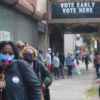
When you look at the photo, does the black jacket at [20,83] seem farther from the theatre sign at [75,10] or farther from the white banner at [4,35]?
the theatre sign at [75,10]

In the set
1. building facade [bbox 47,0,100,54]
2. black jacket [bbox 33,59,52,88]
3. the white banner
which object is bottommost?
black jacket [bbox 33,59,52,88]

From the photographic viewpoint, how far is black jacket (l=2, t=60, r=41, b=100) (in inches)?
117

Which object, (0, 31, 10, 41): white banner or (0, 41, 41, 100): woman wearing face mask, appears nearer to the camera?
(0, 41, 41, 100): woman wearing face mask

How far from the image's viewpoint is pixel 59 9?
17516mm

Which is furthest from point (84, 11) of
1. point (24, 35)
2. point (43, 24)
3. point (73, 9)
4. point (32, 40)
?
point (24, 35)

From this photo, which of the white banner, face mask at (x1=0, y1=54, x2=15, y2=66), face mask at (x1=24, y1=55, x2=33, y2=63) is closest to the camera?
face mask at (x1=0, y1=54, x2=15, y2=66)

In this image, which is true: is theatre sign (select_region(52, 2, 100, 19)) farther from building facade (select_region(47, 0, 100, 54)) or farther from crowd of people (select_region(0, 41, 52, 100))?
crowd of people (select_region(0, 41, 52, 100))

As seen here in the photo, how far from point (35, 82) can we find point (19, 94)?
0.76ft

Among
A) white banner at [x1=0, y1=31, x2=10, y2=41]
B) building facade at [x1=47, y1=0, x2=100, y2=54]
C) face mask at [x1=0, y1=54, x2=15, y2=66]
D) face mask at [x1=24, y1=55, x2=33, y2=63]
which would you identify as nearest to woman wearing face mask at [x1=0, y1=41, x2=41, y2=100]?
face mask at [x1=0, y1=54, x2=15, y2=66]

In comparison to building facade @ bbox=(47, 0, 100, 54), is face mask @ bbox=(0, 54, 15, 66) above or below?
below

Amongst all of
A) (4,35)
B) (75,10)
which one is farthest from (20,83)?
(75,10)

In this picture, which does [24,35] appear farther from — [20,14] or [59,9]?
[59,9]

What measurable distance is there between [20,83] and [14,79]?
8cm

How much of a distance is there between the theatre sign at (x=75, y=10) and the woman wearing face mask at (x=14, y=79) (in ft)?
47.8
